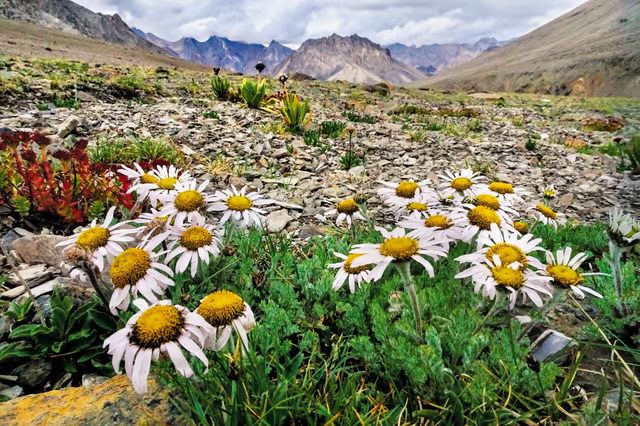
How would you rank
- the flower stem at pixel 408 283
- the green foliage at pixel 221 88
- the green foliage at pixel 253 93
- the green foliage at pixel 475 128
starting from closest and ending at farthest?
the flower stem at pixel 408 283
the green foliage at pixel 253 93
the green foliage at pixel 475 128
the green foliage at pixel 221 88

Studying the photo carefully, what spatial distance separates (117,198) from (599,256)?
458 centimetres

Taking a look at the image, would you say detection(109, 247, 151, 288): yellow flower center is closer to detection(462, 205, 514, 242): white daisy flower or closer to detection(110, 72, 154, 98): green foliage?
detection(462, 205, 514, 242): white daisy flower

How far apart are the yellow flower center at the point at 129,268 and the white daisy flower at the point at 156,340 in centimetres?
36

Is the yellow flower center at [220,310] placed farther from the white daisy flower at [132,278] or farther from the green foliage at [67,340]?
the green foliage at [67,340]

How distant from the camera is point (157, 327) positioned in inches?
59.2

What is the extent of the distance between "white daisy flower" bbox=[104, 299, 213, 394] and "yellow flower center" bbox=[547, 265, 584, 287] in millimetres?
1686

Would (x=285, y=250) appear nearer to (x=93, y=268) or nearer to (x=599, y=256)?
(x=93, y=268)

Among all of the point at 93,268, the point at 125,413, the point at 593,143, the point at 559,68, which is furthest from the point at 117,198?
the point at 559,68

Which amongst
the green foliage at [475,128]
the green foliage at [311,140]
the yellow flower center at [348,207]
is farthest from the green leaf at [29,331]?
the green foliage at [475,128]

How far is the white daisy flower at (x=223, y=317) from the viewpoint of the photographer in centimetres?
166

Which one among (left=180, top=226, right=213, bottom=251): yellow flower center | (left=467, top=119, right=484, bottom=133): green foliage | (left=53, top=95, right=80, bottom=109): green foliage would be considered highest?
(left=53, top=95, right=80, bottom=109): green foliage

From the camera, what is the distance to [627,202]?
19.3ft

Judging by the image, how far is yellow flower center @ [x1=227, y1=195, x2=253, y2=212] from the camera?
8.70 ft

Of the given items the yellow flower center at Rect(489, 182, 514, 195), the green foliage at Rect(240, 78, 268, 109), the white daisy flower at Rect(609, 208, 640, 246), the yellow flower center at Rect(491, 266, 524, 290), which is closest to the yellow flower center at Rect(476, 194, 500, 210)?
the yellow flower center at Rect(489, 182, 514, 195)
